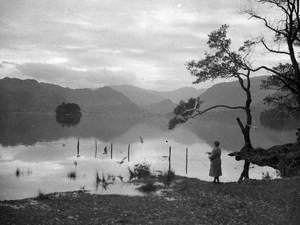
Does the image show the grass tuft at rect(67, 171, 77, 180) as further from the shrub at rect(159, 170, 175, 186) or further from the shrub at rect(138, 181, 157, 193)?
the shrub at rect(138, 181, 157, 193)

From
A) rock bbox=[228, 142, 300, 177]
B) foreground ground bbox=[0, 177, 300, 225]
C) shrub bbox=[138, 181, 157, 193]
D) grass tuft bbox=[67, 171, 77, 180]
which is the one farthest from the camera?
grass tuft bbox=[67, 171, 77, 180]

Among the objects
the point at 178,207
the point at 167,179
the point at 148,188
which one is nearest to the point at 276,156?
the point at 167,179

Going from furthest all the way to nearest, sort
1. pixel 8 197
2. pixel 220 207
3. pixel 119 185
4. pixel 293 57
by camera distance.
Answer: pixel 293 57 < pixel 119 185 < pixel 8 197 < pixel 220 207

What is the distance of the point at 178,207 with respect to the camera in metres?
17.4

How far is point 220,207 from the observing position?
1714 centimetres

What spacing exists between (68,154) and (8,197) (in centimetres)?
3083

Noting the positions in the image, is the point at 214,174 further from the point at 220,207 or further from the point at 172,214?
the point at 172,214

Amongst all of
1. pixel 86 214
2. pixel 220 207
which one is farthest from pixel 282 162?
pixel 86 214

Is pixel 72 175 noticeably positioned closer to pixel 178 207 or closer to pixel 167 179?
pixel 167 179

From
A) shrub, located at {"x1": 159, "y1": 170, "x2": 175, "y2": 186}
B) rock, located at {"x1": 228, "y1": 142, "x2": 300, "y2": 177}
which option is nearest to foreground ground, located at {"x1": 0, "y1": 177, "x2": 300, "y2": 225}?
shrub, located at {"x1": 159, "y1": 170, "x2": 175, "y2": 186}

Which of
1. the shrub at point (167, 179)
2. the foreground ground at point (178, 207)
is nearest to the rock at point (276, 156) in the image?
the shrub at point (167, 179)

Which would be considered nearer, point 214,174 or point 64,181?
point 214,174

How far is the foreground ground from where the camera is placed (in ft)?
49.2

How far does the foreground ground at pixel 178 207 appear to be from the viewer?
15.0m
